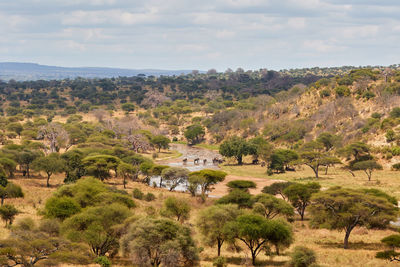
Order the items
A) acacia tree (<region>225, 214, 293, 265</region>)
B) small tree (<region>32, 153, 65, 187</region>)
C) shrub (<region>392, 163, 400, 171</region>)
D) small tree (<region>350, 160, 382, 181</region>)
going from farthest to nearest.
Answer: shrub (<region>392, 163, 400, 171</region>) < small tree (<region>350, 160, 382, 181</region>) < small tree (<region>32, 153, 65, 187</region>) < acacia tree (<region>225, 214, 293, 265</region>)

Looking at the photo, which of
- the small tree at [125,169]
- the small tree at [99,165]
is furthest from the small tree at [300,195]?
the small tree at [99,165]

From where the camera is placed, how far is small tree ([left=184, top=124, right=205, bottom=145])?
12481 cm

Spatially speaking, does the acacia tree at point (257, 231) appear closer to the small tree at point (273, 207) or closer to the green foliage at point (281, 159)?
the small tree at point (273, 207)

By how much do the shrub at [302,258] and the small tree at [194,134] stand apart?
9510 cm

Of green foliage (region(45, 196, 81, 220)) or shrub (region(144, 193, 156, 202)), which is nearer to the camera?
green foliage (region(45, 196, 81, 220))

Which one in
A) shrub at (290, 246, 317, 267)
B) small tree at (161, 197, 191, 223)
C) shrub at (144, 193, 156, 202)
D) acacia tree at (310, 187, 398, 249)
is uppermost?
acacia tree at (310, 187, 398, 249)

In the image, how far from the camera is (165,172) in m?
65.1

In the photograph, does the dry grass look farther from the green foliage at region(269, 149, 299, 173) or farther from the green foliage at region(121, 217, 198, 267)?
the green foliage at region(269, 149, 299, 173)

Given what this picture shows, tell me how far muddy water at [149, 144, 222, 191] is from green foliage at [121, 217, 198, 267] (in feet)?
Result: 126

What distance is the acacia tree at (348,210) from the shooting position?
34344 millimetres

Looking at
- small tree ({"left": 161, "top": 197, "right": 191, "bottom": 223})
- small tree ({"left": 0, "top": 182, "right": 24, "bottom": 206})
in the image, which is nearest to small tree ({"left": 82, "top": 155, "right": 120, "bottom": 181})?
small tree ({"left": 0, "top": 182, "right": 24, "bottom": 206})

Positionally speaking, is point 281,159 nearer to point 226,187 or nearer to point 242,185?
point 226,187

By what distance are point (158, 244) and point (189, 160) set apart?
70.4 metres

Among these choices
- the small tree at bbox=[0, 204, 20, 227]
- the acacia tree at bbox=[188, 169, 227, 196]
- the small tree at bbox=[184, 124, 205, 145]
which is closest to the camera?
the small tree at bbox=[0, 204, 20, 227]
